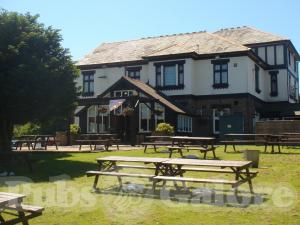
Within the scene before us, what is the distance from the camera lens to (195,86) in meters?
35.8

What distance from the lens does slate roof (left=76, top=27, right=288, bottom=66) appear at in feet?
116

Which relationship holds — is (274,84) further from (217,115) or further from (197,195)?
(197,195)

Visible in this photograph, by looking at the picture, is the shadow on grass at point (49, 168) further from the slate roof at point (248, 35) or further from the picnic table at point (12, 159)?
the slate roof at point (248, 35)

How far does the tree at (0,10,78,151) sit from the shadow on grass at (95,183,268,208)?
671 cm

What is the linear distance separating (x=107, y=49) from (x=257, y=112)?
16.5 meters

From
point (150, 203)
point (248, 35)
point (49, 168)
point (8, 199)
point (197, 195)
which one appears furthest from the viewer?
point (248, 35)

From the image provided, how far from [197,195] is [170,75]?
27.2 meters

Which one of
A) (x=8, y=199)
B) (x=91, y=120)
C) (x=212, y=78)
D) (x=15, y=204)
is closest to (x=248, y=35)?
(x=212, y=78)

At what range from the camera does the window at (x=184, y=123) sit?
1273 inches

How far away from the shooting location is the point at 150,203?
27.3 feet

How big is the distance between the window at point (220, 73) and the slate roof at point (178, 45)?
36.0 inches

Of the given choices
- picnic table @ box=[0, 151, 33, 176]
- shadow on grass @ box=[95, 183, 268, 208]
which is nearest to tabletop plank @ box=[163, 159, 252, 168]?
shadow on grass @ box=[95, 183, 268, 208]

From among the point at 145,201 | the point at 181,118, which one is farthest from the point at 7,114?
the point at 181,118

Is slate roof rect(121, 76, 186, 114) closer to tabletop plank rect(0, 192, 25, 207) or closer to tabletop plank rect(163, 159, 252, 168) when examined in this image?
tabletop plank rect(163, 159, 252, 168)
